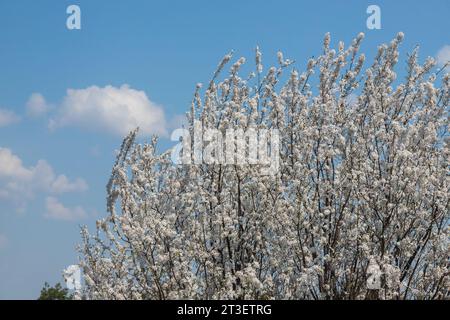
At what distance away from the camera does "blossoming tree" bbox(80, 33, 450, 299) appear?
9.38 m

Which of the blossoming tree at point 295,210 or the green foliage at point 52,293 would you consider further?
the green foliage at point 52,293

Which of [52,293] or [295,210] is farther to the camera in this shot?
[52,293]

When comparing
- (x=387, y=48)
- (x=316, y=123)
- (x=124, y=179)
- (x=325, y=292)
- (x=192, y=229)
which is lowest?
(x=325, y=292)

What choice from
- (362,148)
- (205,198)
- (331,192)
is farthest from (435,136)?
(205,198)

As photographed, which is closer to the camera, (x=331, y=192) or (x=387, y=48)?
(x=331, y=192)

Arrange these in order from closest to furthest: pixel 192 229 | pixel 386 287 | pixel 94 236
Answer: pixel 386 287 < pixel 192 229 < pixel 94 236

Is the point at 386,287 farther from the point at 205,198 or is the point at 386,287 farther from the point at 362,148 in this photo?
the point at 205,198

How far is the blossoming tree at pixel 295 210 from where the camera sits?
30.8 ft

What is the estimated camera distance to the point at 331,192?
9625 mm

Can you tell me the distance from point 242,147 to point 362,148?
69.9 inches

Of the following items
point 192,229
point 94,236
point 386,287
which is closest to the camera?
point 386,287

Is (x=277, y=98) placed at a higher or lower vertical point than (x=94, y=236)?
higher

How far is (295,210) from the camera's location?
9.40 m

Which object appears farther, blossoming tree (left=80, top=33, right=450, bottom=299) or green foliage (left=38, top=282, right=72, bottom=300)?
green foliage (left=38, top=282, right=72, bottom=300)
